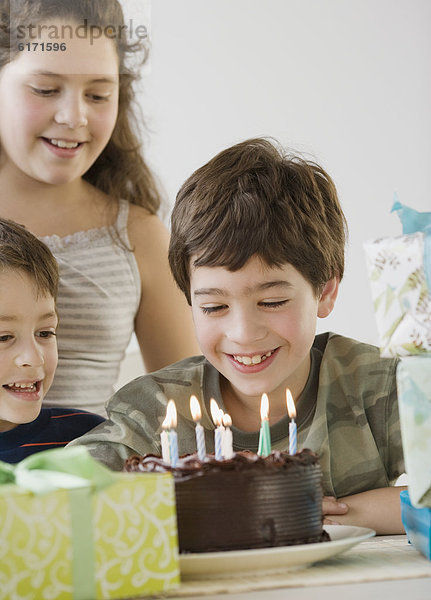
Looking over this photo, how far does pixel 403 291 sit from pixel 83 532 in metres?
0.42

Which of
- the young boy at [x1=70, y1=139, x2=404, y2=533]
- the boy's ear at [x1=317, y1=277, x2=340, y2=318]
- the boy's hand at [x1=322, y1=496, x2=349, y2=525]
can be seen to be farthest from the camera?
the boy's ear at [x1=317, y1=277, x2=340, y2=318]

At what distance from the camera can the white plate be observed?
85cm

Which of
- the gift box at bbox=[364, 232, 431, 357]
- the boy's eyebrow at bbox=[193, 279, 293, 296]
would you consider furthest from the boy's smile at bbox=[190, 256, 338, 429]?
the gift box at bbox=[364, 232, 431, 357]

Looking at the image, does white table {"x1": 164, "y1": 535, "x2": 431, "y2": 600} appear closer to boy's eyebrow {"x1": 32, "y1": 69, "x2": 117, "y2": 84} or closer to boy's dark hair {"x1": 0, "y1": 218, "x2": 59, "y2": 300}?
boy's dark hair {"x1": 0, "y1": 218, "x2": 59, "y2": 300}

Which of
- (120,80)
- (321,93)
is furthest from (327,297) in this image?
(321,93)

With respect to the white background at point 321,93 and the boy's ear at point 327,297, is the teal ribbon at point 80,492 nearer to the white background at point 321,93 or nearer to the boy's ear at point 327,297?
the boy's ear at point 327,297

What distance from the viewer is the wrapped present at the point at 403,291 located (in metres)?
0.91

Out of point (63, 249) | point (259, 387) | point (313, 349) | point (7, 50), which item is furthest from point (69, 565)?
point (7, 50)

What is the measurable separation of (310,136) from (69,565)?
3.03 metres

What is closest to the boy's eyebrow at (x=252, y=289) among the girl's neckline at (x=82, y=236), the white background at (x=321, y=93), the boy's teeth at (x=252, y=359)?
the boy's teeth at (x=252, y=359)

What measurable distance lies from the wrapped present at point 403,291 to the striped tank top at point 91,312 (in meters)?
1.19

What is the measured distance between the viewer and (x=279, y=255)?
142 cm

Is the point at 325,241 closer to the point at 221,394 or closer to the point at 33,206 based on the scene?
the point at 221,394

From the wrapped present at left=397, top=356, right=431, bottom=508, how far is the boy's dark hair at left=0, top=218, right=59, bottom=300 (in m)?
0.92
